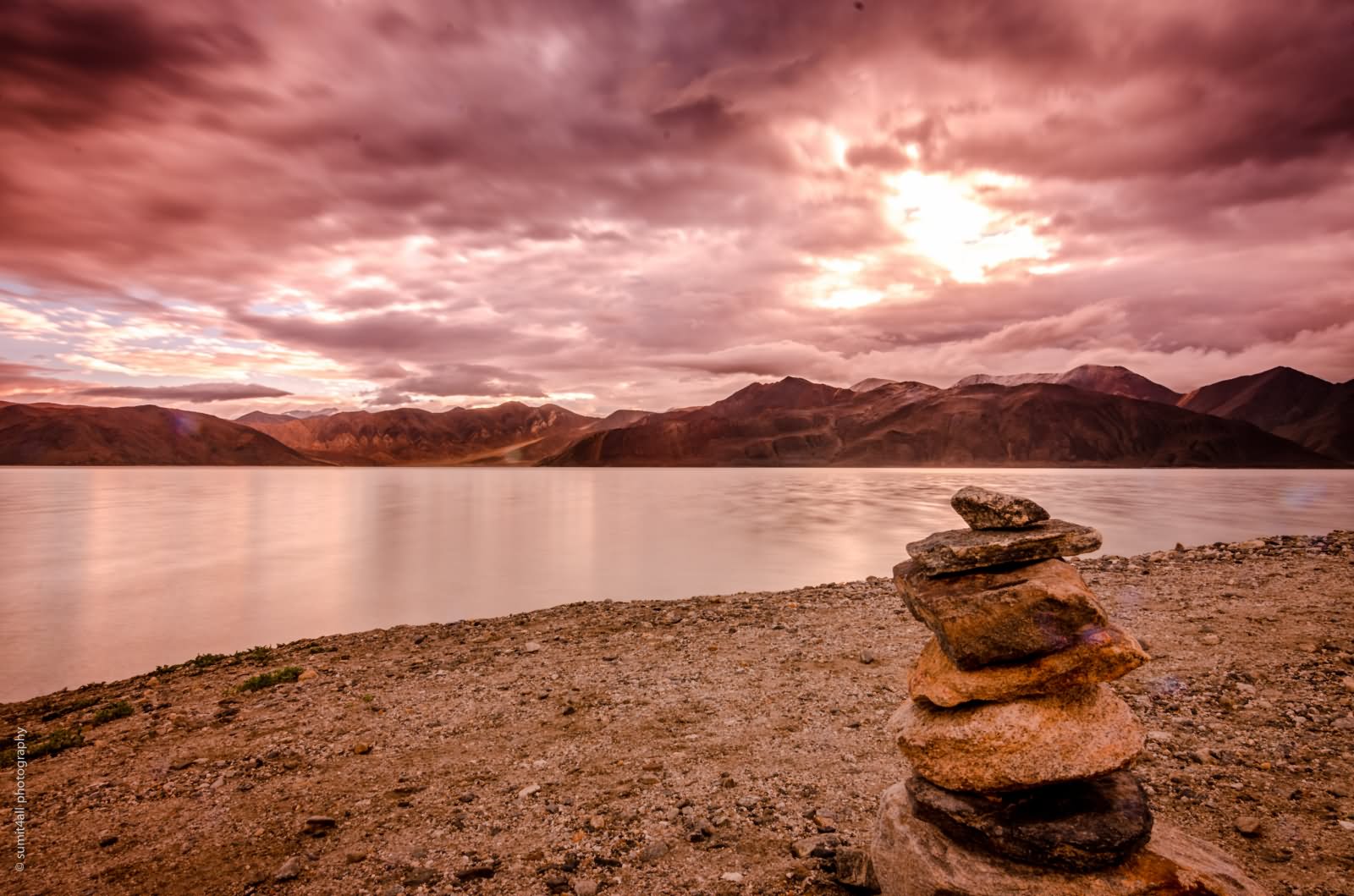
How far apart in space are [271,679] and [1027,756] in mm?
15413

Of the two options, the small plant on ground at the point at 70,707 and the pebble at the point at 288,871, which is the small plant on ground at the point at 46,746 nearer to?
the small plant on ground at the point at 70,707

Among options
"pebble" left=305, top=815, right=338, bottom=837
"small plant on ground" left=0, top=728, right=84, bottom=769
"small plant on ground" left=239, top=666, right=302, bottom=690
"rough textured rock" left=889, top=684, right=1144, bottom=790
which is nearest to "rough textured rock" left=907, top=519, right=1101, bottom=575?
"rough textured rock" left=889, top=684, right=1144, bottom=790

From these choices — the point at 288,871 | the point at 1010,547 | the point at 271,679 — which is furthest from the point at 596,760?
the point at 271,679

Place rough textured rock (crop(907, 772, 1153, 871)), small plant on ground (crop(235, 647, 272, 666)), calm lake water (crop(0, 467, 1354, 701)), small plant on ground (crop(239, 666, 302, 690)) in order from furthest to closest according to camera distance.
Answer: calm lake water (crop(0, 467, 1354, 701)) → small plant on ground (crop(235, 647, 272, 666)) → small plant on ground (crop(239, 666, 302, 690)) → rough textured rock (crop(907, 772, 1153, 871))

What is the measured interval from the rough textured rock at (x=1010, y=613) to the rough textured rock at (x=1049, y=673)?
0.09 meters

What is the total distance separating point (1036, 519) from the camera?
746cm

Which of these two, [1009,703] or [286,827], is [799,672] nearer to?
[1009,703]

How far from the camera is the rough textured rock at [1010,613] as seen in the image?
21.3 ft

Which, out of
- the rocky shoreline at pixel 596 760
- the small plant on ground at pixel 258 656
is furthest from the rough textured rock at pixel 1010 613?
the small plant on ground at pixel 258 656

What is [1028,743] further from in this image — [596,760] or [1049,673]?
[596,760]

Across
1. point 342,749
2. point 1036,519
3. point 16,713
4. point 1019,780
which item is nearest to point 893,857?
point 1019,780

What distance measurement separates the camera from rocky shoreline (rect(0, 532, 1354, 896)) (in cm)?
768

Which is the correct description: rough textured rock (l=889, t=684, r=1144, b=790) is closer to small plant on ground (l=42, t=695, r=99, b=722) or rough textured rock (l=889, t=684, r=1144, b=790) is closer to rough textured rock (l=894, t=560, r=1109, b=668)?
rough textured rock (l=894, t=560, r=1109, b=668)

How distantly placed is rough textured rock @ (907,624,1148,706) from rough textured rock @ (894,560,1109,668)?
90mm
